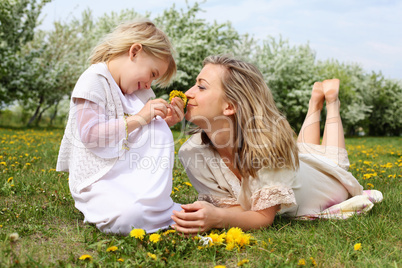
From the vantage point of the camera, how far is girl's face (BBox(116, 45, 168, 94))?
8.40 ft

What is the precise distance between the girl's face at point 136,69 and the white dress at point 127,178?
0.30 meters

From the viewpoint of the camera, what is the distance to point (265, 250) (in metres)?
1.96

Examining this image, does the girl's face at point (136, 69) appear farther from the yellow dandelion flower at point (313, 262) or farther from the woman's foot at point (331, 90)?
the woman's foot at point (331, 90)

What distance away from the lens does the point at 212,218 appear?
2240 millimetres

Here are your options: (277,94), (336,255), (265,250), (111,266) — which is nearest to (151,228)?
(111,266)

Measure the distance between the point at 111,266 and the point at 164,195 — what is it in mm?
663

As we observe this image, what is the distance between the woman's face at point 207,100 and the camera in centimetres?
264

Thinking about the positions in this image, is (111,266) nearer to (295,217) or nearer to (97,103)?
(97,103)

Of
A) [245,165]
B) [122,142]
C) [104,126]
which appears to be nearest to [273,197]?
[245,165]

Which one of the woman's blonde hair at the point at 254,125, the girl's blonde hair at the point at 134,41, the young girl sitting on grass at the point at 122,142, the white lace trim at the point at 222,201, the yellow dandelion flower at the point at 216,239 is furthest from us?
the white lace trim at the point at 222,201

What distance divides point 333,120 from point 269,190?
5.15ft

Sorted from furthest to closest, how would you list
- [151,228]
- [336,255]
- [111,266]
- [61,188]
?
1. [61,188]
2. [151,228]
3. [336,255]
4. [111,266]

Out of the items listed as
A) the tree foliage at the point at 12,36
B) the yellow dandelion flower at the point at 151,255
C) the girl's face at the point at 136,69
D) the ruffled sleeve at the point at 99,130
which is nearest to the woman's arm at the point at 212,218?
the yellow dandelion flower at the point at 151,255
